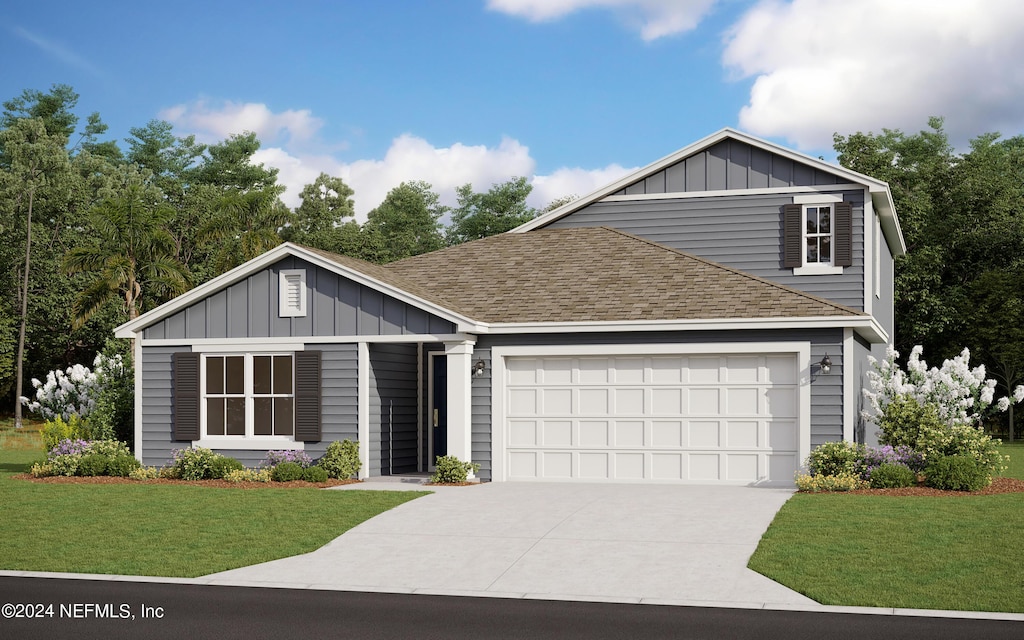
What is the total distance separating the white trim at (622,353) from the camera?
18.1 m

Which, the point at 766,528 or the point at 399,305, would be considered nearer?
the point at 766,528

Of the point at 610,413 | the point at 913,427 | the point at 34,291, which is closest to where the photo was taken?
the point at 913,427

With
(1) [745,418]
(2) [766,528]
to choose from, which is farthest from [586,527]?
(1) [745,418]

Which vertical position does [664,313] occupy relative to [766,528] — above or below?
above

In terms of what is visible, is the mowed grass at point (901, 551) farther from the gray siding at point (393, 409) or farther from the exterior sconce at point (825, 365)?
the gray siding at point (393, 409)

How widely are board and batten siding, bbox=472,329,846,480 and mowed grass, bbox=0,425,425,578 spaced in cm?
283

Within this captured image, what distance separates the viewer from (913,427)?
17.8 metres

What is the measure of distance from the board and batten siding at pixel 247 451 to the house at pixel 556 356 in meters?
0.03

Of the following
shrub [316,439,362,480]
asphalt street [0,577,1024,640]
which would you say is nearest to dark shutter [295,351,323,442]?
shrub [316,439,362,480]

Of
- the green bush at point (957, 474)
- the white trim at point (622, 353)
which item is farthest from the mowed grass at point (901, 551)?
the white trim at point (622, 353)

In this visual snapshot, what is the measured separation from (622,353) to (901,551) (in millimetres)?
7648

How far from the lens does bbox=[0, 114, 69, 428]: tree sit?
1896 inches

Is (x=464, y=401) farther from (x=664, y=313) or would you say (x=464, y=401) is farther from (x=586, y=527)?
(x=586, y=527)

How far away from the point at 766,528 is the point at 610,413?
568 centimetres
